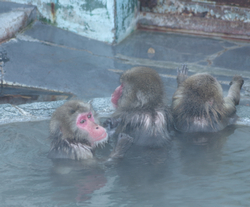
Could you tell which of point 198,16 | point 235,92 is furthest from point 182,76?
point 198,16

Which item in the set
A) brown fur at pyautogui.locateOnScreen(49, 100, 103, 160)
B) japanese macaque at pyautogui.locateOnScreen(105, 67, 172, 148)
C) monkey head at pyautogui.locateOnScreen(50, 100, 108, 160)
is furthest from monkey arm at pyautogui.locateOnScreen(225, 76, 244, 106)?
brown fur at pyautogui.locateOnScreen(49, 100, 103, 160)

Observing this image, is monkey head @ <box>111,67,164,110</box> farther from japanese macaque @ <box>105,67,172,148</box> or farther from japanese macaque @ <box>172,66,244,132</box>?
japanese macaque @ <box>172,66,244,132</box>

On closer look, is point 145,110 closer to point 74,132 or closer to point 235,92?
point 74,132

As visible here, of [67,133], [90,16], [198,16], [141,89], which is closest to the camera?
[67,133]

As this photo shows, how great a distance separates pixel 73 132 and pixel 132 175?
694mm

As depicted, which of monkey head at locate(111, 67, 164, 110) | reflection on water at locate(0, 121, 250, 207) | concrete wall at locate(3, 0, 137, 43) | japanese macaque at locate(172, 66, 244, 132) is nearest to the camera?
reflection on water at locate(0, 121, 250, 207)

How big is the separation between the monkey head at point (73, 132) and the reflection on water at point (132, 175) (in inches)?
4.6

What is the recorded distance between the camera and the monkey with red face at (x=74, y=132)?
3.29 m

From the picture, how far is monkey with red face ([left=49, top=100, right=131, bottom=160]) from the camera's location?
3.29 metres

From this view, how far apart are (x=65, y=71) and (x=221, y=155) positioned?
112 inches

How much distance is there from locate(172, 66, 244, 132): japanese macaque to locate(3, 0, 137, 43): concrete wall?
2.67m

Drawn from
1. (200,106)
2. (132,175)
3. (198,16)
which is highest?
(198,16)

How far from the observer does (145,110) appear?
11.5 feet

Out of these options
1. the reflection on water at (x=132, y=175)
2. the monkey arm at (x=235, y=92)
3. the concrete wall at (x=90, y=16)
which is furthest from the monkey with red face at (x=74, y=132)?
the concrete wall at (x=90, y=16)
